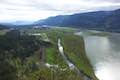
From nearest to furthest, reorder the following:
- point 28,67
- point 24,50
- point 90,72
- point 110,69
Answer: point 28,67
point 90,72
point 110,69
point 24,50

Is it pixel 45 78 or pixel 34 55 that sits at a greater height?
pixel 45 78

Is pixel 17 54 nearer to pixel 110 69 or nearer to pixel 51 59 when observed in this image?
pixel 51 59

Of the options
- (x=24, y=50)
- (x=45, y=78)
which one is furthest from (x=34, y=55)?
(x=45, y=78)

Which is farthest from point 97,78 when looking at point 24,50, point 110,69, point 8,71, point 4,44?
point 4,44

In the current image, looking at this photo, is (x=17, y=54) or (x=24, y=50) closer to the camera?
(x=17, y=54)

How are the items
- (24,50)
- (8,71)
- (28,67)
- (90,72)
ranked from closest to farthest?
(8,71)
(28,67)
(90,72)
(24,50)

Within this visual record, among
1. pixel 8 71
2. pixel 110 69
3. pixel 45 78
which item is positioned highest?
pixel 45 78

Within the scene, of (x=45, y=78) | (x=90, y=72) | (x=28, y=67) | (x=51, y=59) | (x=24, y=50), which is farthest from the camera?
(x=24, y=50)

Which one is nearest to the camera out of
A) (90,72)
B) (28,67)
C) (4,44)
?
(28,67)

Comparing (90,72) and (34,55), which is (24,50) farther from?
(90,72)
